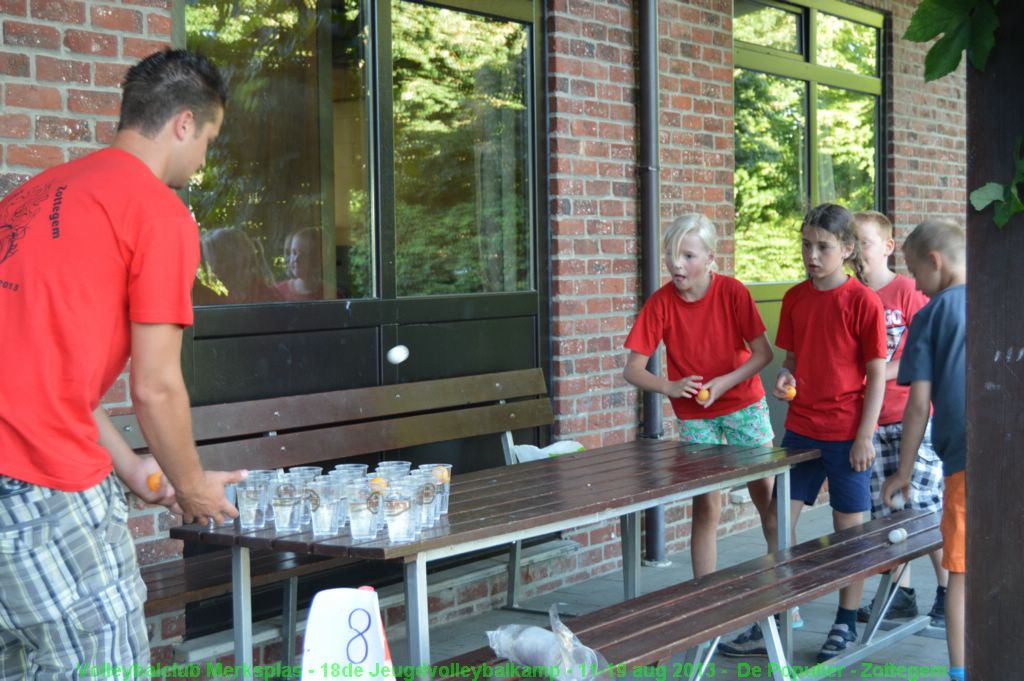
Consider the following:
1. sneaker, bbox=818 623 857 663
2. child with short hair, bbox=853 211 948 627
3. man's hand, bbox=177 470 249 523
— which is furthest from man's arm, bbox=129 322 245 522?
child with short hair, bbox=853 211 948 627

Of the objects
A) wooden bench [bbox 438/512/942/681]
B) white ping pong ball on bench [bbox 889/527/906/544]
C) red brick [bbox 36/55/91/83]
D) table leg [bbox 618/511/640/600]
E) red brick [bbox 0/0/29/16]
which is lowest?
table leg [bbox 618/511/640/600]

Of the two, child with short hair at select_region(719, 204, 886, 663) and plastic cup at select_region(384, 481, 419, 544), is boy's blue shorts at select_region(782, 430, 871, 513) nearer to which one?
child with short hair at select_region(719, 204, 886, 663)

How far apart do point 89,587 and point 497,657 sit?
3.90ft

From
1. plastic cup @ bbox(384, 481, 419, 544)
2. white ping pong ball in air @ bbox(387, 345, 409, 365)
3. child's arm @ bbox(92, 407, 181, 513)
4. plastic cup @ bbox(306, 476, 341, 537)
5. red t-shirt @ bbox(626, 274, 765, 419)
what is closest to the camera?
child's arm @ bbox(92, 407, 181, 513)

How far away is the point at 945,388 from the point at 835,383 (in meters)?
0.93

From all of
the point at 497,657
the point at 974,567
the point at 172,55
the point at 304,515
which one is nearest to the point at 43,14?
the point at 172,55

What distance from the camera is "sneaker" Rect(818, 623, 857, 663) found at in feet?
16.4

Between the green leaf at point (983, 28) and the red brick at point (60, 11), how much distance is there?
2885mm

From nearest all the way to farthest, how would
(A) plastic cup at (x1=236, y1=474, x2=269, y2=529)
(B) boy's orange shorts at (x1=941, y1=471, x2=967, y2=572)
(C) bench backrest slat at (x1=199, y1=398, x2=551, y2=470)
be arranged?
(A) plastic cup at (x1=236, y1=474, x2=269, y2=529), (B) boy's orange shorts at (x1=941, y1=471, x2=967, y2=572), (C) bench backrest slat at (x1=199, y1=398, x2=551, y2=470)

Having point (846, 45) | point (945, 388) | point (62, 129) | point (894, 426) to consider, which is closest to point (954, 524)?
point (945, 388)

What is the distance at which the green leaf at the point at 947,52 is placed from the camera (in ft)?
7.75

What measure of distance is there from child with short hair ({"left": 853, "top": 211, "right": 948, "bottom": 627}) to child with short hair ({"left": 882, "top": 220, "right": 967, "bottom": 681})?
3.09 ft

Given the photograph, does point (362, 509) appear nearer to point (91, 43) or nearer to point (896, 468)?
point (91, 43)

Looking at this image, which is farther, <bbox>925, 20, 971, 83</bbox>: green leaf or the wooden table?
the wooden table
